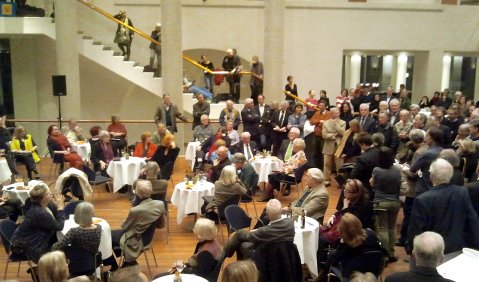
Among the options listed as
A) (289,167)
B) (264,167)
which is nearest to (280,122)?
(264,167)

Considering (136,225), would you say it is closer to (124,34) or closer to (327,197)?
(327,197)

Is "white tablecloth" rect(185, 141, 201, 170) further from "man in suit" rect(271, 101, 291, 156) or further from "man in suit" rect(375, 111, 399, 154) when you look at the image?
"man in suit" rect(375, 111, 399, 154)

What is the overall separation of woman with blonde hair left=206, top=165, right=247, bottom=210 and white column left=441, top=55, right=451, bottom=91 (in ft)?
44.0

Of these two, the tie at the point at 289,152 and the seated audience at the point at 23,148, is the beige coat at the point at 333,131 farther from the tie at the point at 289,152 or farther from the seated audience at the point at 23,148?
the seated audience at the point at 23,148

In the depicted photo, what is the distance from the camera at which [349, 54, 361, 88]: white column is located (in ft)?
58.5

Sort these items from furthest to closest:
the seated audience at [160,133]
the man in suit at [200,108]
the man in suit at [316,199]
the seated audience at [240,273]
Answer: the man in suit at [200,108] < the seated audience at [160,133] < the man in suit at [316,199] < the seated audience at [240,273]

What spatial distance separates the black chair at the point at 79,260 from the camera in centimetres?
527

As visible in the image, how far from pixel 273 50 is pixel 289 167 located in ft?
21.1

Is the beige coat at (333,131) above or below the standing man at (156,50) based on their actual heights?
below

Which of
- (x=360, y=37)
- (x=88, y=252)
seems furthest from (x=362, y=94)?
(x=88, y=252)

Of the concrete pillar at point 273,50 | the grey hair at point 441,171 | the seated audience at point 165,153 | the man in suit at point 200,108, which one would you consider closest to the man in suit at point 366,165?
the grey hair at point 441,171

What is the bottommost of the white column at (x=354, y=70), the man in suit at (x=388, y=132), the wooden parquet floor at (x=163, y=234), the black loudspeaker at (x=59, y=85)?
the wooden parquet floor at (x=163, y=234)

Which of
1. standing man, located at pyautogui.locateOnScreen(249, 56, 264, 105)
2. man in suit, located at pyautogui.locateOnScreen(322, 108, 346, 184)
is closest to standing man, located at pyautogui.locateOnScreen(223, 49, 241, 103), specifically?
standing man, located at pyautogui.locateOnScreen(249, 56, 264, 105)

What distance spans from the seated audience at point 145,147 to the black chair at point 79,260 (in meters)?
4.58
